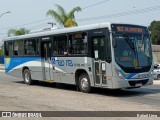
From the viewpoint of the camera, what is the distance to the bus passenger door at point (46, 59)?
61.6 ft

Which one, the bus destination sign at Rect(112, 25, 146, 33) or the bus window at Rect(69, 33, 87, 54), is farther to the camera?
the bus window at Rect(69, 33, 87, 54)

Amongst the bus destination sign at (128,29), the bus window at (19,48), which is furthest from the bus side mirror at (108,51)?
the bus window at (19,48)

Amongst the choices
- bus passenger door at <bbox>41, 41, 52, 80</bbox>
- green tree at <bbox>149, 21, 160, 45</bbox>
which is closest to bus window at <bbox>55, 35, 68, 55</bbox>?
bus passenger door at <bbox>41, 41, 52, 80</bbox>

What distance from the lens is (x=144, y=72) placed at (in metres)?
15.3

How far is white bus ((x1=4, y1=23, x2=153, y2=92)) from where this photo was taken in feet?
47.9

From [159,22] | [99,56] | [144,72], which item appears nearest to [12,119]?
[99,56]

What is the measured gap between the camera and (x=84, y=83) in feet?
53.3

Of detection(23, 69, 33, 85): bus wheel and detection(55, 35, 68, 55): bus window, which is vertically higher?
detection(55, 35, 68, 55): bus window

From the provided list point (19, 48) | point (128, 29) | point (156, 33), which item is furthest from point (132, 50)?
point (156, 33)

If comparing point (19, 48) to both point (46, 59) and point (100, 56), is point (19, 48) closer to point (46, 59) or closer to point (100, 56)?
point (46, 59)

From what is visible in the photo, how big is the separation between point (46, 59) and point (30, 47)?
2.05 m

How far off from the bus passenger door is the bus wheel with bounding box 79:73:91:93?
2770mm

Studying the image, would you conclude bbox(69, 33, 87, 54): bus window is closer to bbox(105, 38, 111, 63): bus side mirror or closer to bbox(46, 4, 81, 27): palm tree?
bbox(105, 38, 111, 63): bus side mirror

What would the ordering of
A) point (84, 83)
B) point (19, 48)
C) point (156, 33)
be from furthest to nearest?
point (156, 33), point (19, 48), point (84, 83)
